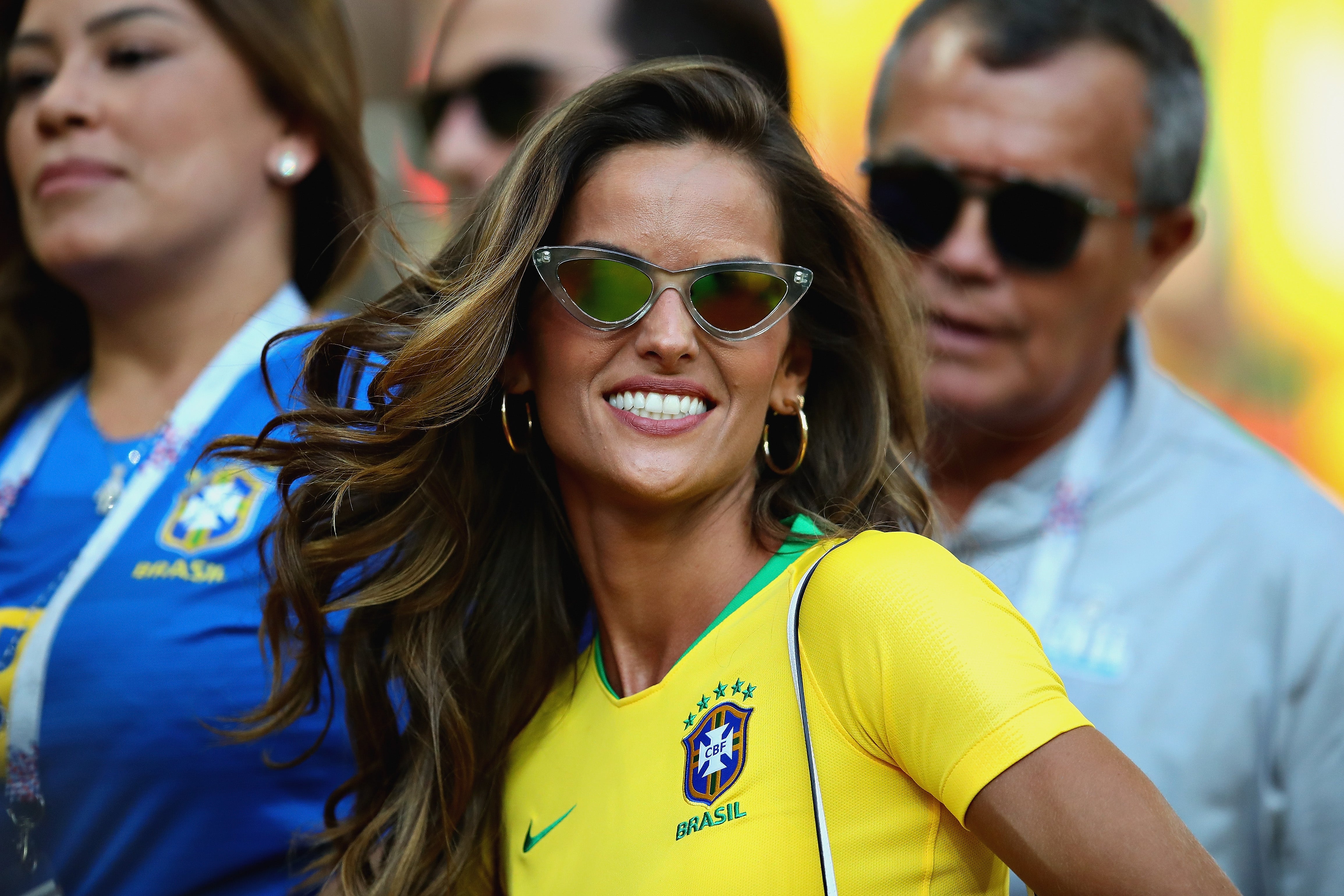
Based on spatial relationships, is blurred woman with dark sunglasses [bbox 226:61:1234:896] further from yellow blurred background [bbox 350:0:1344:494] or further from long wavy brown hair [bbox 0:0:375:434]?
yellow blurred background [bbox 350:0:1344:494]

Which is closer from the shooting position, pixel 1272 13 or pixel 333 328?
pixel 333 328

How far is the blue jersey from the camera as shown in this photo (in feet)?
8.00

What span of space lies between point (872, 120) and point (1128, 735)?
6.04 ft

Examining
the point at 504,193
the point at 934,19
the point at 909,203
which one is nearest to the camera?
the point at 504,193

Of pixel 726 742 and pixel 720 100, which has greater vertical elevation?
pixel 720 100

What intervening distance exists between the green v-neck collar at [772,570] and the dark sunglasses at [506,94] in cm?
181

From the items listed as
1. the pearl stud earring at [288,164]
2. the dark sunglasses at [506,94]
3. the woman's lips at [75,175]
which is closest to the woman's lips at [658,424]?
the pearl stud earring at [288,164]

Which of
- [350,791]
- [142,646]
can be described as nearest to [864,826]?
[350,791]

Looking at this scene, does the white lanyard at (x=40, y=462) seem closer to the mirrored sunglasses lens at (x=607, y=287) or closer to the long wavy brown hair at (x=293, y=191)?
the long wavy brown hair at (x=293, y=191)

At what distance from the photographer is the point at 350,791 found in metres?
2.41

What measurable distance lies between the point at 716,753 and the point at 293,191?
194 centimetres

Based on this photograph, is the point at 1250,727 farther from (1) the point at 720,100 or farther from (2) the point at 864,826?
(1) the point at 720,100

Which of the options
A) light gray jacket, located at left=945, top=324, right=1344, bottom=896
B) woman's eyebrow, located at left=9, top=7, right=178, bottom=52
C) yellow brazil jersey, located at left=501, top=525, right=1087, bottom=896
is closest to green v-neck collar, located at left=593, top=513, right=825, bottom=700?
yellow brazil jersey, located at left=501, top=525, right=1087, bottom=896

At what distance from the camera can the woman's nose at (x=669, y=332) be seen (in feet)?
6.36
